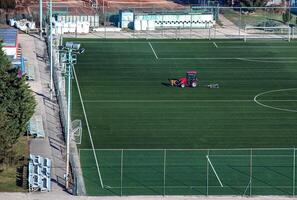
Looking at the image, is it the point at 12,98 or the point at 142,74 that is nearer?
the point at 12,98

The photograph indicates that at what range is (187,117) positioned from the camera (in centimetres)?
7169

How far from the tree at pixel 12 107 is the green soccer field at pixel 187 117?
350 centimetres

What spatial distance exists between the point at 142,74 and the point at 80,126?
58.3 ft

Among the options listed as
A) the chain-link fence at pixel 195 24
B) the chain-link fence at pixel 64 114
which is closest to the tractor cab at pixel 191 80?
the chain-link fence at pixel 64 114

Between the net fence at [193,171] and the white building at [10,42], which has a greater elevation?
the white building at [10,42]

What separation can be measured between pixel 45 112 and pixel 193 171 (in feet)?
48.4

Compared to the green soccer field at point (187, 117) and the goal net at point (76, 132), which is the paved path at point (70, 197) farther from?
the goal net at point (76, 132)

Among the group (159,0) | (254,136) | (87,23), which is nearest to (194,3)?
(159,0)

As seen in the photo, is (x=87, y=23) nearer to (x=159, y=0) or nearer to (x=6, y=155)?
(x=159, y=0)

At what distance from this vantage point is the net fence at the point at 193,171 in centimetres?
5706

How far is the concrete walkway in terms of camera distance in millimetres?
60469

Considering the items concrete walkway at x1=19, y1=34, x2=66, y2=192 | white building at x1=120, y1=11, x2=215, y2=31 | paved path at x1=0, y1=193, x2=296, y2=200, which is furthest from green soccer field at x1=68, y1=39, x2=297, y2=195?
white building at x1=120, y1=11, x2=215, y2=31

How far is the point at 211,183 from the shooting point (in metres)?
57.9

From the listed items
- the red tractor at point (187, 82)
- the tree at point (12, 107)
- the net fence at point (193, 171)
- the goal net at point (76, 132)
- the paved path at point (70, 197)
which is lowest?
the paved path at point (70, 197)
